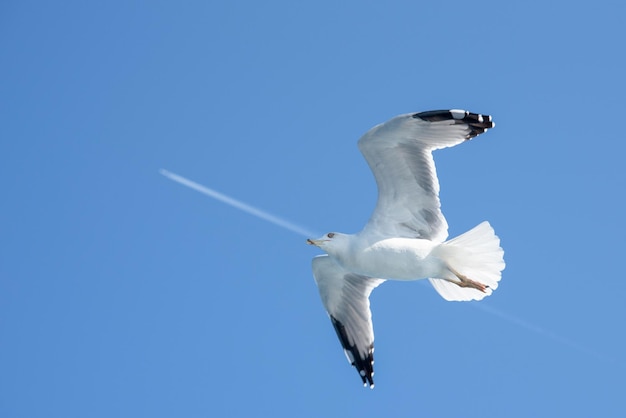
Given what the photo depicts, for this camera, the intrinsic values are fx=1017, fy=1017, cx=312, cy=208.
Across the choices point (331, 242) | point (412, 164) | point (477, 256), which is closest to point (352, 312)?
point (331, 242)

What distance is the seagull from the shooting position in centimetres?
953

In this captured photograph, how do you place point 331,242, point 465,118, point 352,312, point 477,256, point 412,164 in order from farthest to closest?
1. point 352,312
2. point 331,242
3. point 412,164
4. point 477,256
5. point 465,118

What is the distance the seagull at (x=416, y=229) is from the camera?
953 centimetres

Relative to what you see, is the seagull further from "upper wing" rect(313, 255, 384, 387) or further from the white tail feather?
"upper wing" rect(313, 255, 384, 387)

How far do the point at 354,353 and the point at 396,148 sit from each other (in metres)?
2.41

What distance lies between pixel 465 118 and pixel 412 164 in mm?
695

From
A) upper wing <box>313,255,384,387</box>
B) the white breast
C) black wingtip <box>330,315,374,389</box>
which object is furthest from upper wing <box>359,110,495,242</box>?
black wingtip <box>330,315,374,389</box>

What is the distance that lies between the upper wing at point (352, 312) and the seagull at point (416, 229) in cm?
45

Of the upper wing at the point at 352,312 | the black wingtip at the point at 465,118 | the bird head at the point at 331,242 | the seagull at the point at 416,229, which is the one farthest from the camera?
the upper wing at the point at 352,312

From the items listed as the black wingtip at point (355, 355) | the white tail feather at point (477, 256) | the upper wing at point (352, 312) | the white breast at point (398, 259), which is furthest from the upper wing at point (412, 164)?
the black wingtip at point (355, 355)

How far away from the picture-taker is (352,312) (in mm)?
10734

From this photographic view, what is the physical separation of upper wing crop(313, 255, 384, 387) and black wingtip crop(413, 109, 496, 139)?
2041mm

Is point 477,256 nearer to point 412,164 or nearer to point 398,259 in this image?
point 398,259

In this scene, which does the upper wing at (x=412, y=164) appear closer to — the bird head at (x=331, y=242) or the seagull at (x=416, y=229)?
the seagull at (x=416, y=229)
